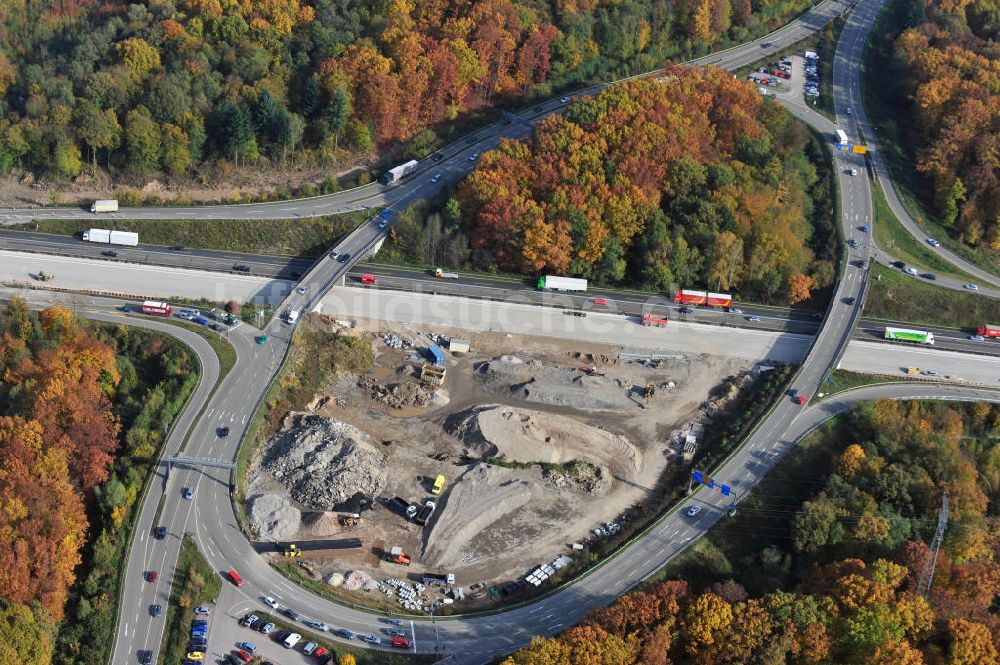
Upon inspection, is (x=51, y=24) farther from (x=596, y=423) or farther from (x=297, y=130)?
(x=596, y=423)

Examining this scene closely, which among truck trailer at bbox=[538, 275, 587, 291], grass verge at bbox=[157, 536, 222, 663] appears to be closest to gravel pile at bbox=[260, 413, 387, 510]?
grass verge at bbox=[157, 536, 222, 663]

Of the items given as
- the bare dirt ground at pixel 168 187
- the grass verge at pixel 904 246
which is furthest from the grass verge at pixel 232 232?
the grass verge at pixel 904 246

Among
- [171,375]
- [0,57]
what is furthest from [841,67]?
[0,57]

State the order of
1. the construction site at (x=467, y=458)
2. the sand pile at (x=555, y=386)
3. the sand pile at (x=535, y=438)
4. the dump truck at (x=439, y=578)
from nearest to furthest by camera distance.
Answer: the dump truck at (x=439, y=578) < the construction site at (x=467, y=458) < the sand pile at (x=535, y=438) < the sand pile at (x=555, y=386)

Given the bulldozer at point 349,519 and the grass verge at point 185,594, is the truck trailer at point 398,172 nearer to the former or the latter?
the bulldozer at point 349,519

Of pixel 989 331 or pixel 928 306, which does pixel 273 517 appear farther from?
pixel 989 331

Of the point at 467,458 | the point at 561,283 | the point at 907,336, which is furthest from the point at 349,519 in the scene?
the point at 907,336

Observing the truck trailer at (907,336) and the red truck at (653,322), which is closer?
the truck trailer at (907,336)
